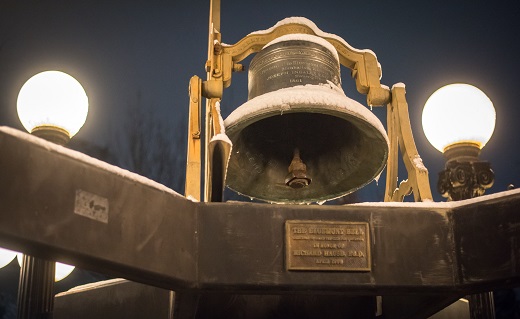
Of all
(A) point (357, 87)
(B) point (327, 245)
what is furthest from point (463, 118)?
(B) point (327, 245)

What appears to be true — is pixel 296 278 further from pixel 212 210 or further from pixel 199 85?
pixel 199 85

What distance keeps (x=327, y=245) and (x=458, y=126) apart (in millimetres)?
2272

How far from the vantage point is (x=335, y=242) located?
16.7ft

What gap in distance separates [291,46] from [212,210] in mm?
1990

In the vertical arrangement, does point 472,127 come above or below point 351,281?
above

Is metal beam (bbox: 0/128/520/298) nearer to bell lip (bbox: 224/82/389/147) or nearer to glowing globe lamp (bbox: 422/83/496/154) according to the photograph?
bell lip (bbox: 224/82/389/147)

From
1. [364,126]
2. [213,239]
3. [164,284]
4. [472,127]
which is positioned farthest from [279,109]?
[472,127]

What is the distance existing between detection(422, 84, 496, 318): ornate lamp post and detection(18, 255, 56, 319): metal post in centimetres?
333

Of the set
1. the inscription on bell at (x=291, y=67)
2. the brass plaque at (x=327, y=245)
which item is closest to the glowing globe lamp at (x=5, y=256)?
the inscription on bell at (x=291, y=67)

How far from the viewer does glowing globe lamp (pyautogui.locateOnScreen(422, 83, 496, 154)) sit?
22.0 ft

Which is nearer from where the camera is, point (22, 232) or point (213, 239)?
point (22, 232)

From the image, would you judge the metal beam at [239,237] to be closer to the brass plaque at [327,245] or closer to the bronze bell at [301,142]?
the brass plaque at [327,245]

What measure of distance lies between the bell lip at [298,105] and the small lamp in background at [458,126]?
111 cm

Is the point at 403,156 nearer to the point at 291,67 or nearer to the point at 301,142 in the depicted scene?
the point at 301,142
